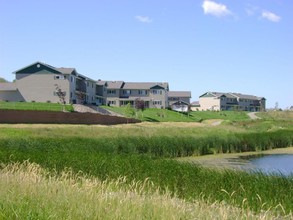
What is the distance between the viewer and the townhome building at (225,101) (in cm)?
16200

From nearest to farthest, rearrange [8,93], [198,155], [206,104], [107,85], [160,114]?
[198,155] → [8,93] → [160,114] → [107,85] → [206,104]

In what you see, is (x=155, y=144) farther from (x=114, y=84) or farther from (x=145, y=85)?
A: (x=145, y=85)

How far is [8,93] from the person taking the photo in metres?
92.4

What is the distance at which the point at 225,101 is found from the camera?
542 ft

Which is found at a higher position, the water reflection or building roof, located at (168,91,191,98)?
building roof, located at (168,91,191,98)

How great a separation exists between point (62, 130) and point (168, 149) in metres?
16.0

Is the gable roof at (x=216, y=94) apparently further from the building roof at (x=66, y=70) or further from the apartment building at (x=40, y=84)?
the apartment building at (x=40, y=84)

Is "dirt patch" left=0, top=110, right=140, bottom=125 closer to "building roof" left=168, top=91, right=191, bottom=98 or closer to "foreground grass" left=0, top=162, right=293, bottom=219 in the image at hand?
"foreground grass" left=0, top=162, right=293, bottom=219

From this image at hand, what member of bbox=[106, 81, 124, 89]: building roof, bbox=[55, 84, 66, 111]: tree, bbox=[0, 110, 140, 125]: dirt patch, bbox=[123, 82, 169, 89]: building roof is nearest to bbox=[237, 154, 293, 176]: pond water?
bbox=[0, 110, 140, 125]: dirt patch

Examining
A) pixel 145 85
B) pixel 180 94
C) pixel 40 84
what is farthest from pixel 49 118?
pixel 180 94

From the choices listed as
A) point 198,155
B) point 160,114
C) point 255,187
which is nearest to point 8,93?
point 160,114

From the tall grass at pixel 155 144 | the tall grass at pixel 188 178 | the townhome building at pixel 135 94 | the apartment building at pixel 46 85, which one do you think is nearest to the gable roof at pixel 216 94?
the townhome building at pixel 135 94

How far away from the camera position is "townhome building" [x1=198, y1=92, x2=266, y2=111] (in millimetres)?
162000

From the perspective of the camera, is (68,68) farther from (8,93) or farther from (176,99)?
(176,99)
